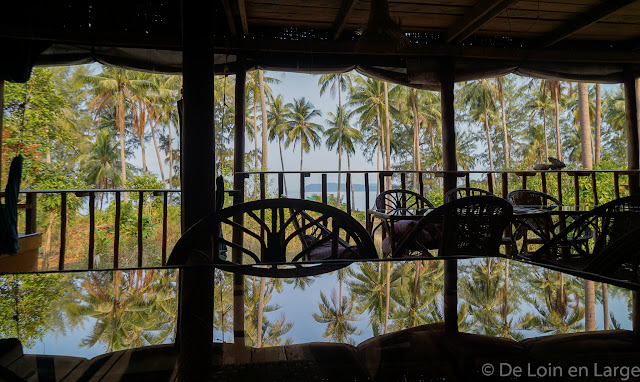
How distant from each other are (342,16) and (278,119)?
59.9 feet

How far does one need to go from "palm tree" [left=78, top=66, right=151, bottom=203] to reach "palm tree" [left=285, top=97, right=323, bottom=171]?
8072mm

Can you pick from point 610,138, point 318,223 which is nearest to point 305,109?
point 610,138

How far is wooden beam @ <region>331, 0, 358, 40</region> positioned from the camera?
321cm

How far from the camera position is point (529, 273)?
78 centimetres

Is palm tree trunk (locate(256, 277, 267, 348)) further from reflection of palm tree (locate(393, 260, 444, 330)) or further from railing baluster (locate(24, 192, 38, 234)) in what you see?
railing baluster (locate(24, 192, 38, 234))

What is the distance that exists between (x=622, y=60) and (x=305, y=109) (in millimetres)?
18372

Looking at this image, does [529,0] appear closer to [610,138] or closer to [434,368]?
[434,368]

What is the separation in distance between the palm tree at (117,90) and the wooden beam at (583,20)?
699 inches

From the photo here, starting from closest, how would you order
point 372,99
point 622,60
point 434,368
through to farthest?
point 434,368, point 622,60, point 372,99

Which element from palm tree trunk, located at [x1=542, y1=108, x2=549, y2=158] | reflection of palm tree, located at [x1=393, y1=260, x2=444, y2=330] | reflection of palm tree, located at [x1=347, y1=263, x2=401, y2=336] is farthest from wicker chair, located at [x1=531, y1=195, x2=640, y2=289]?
palm tree trunk, located at [x1=542, y1=108, x2=549, y2=158]

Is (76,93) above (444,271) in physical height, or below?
above

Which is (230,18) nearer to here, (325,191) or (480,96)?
(325,191)

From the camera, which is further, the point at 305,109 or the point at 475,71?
the point at 305,109

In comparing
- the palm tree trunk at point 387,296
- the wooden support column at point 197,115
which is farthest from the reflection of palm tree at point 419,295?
the wooden support column at point 197,115
